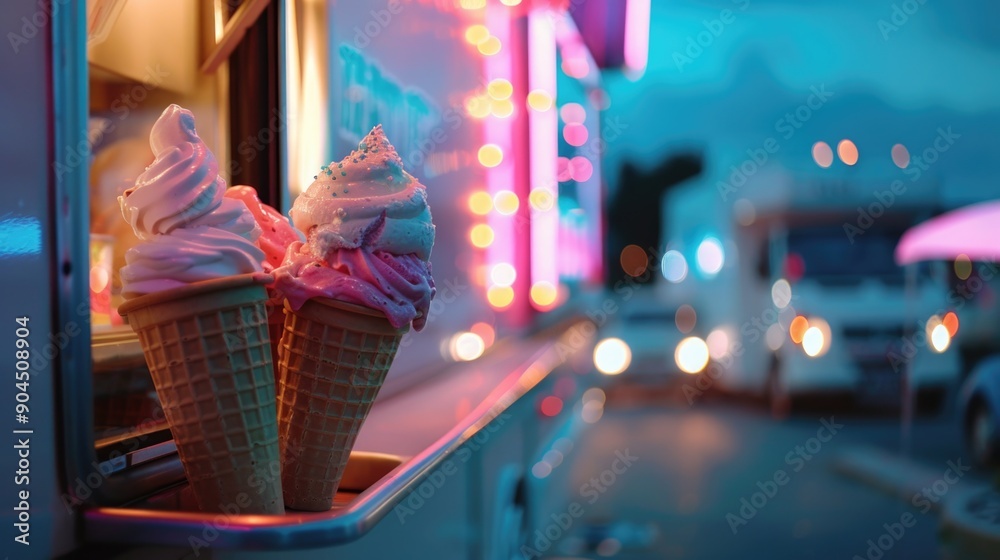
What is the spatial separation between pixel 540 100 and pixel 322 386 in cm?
551

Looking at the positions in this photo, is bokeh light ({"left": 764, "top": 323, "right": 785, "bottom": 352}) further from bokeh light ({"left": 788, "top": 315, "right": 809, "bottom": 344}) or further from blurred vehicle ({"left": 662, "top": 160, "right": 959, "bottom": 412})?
bokeh light ({"left": 788, "top": 315, "right": 809, "bottom": 344})

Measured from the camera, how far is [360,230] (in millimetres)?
1482

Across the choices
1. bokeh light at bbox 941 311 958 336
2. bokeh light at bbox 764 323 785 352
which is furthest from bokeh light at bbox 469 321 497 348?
bokeh light at bbox 941 311 958 336

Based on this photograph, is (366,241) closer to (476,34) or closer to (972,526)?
(476,34)

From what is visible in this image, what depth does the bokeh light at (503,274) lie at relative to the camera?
5.49 meters

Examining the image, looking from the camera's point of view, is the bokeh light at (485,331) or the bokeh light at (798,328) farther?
the bokeh light at (798,328)

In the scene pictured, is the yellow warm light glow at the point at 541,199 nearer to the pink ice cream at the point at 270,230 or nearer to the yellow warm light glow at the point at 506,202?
the yellow warm light glow at the point at 506,202

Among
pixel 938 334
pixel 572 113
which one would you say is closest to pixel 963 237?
pixel 938 334

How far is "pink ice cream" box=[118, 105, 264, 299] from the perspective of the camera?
4.07 feet

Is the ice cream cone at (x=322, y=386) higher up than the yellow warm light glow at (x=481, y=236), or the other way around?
the yellow warm light glow at (x=481, y=236)

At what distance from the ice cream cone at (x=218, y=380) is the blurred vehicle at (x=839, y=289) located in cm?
1022

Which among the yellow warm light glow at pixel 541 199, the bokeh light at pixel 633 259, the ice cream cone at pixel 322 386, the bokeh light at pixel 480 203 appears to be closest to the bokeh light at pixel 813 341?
the yellow warm light glow at pixel 541 199

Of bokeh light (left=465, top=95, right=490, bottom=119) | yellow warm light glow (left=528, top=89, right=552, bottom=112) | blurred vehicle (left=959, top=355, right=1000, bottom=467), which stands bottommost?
blurred vehicle (left=959, top=355, right=1000, bottom=467)

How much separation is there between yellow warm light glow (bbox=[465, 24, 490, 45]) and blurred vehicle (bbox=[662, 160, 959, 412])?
7.05 m
